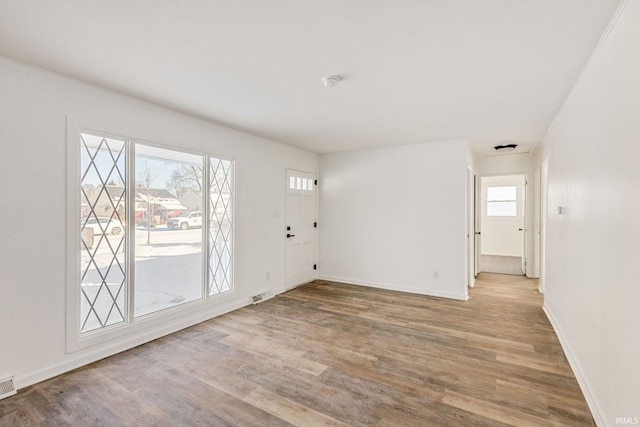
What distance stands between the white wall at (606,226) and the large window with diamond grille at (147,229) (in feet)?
12.2

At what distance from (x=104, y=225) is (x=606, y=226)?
12.8 ft

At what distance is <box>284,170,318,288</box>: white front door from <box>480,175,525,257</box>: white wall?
17.8ft

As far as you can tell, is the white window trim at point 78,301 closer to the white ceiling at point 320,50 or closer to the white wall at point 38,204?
the white wall at point 38,204

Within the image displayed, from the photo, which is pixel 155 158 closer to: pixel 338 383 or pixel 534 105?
pixel 338 383

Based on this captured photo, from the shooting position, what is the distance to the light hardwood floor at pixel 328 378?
1993mm

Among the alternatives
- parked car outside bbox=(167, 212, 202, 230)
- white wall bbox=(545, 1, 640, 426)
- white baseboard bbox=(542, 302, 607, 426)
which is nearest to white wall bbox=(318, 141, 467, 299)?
white baseboard bbox=(542, 302, 607, 426)

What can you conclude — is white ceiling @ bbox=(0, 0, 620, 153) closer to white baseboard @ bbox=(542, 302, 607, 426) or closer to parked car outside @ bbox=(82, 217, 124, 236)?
parked car outside @ bbox=(82, 217, 124, 236)

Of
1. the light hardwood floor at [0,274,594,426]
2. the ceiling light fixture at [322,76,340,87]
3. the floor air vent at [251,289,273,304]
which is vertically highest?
the ceiling light fixture at [322,76,340,87]

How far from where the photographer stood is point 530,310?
13.3 ft

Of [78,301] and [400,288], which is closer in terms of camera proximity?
[78,301]

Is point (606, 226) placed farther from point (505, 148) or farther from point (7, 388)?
point (7, 388)

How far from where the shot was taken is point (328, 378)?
244 centimetres

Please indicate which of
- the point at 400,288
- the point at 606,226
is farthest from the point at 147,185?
the point at 400,288

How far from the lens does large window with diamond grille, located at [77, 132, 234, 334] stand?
2723 mm
